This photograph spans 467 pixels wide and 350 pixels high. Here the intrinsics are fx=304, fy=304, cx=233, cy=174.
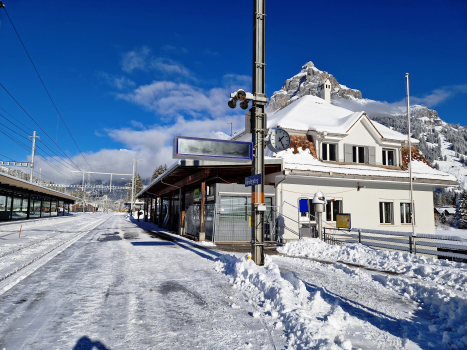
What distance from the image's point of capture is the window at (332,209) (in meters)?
18.7

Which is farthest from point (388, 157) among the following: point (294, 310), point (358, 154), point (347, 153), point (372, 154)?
point (294, 310)

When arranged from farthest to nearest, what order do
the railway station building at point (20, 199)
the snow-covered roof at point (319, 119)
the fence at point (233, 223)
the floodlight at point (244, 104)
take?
the railway station building at point (20, 199) < the snow-covered roof at point (319, 119) < the fence at point (233, 223) < the floodlight at point (244, 104)

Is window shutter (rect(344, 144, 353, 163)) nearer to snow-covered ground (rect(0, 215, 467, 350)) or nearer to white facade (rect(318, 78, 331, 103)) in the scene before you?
white facade (rect(318, 78, 331, 103))

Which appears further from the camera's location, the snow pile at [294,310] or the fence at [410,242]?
the fence at [410,242]

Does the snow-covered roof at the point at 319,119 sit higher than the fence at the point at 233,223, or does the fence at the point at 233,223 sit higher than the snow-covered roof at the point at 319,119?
the snow-covered roof at the point at 319,119

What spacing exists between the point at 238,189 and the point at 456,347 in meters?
13.4

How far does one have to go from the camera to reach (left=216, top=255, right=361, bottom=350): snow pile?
4051mm

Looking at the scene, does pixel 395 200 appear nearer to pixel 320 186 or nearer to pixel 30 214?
pixel 320 186

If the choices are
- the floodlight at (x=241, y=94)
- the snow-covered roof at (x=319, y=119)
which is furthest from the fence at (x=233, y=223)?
the floodlight at (x=241, y=94)

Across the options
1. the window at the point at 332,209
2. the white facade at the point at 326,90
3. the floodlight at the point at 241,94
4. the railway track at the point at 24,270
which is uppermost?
the white facade at the point at 326,90

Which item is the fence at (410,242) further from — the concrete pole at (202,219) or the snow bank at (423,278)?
the concrete pole at (202,219)

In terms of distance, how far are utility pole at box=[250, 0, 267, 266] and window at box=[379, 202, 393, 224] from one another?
46.8ft

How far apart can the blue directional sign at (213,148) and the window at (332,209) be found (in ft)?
35.6

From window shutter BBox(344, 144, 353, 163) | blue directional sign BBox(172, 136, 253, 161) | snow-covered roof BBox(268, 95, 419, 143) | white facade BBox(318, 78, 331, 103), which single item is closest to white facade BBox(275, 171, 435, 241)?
window shutter BBox(344, 144, 353, 163)
